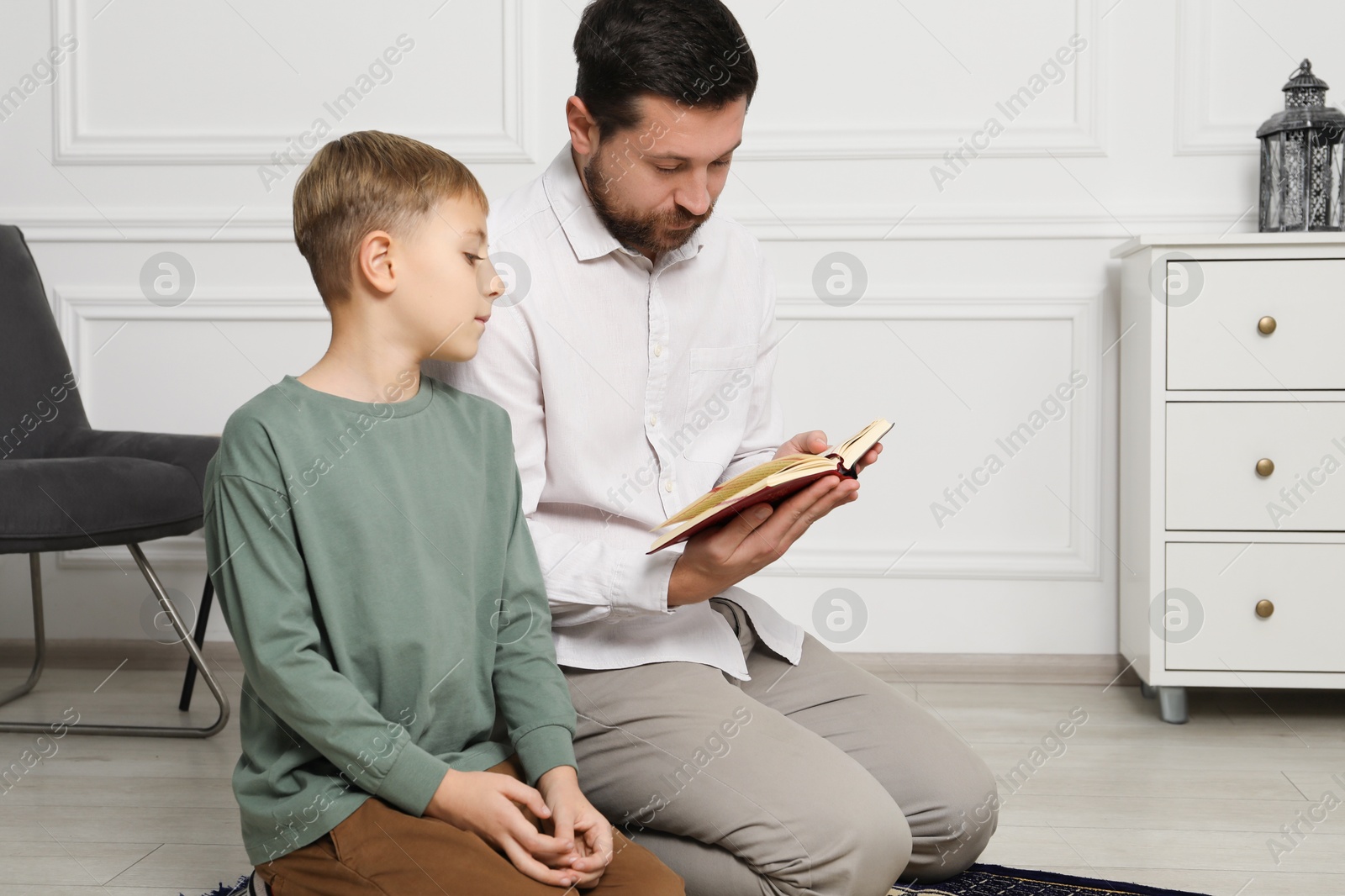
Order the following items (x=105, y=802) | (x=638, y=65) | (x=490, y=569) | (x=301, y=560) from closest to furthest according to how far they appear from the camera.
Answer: (x=301, y=560) < (x=490, y=569) < (x=638, y=65) < (x=105, y=802)

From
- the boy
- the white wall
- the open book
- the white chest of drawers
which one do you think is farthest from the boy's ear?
the white chest of drawers

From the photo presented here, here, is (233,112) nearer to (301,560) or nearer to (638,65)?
(638,65)

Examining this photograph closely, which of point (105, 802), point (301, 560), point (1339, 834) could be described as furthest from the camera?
point (105, 802)

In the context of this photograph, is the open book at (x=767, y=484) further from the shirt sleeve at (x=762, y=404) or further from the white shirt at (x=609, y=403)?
the shirt sleeve at (x=762, y=404)

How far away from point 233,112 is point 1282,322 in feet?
7.04

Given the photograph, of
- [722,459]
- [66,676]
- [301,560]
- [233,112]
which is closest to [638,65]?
[722,459]

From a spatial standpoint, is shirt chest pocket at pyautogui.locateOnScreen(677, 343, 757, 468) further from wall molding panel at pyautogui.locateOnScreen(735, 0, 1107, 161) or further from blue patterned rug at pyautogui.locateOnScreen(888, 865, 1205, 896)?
wall molding panel at pyautogui.locateOnScreen(735, 0, 1107, 161)

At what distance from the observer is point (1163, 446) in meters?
2.00

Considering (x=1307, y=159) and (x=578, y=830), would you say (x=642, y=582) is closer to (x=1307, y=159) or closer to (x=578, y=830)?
(x=578, y=830)

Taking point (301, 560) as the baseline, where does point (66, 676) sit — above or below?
below

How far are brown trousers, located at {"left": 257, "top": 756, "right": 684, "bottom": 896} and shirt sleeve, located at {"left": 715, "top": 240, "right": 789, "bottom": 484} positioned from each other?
0.60m

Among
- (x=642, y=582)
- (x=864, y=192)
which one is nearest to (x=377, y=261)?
(x=642, y=582)

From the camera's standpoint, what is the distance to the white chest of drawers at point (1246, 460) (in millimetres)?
1951

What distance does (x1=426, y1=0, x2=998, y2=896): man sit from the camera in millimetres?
1076
